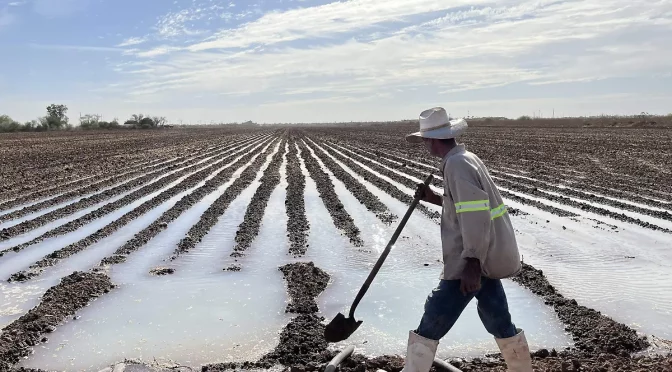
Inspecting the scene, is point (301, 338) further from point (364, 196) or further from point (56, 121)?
point (56, 121)

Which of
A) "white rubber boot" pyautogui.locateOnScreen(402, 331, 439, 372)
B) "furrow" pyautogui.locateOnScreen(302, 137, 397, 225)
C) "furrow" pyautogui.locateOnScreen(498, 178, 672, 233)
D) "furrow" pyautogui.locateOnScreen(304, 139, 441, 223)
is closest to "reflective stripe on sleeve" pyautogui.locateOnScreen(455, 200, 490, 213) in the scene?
"white rubber boot" pyautogui.locateOnScreen(402, 331, 439, 372)

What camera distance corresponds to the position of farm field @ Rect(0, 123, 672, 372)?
4.62 m

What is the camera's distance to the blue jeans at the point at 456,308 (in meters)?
3.24

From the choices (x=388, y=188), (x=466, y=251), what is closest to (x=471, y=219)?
(x=466, y=251)

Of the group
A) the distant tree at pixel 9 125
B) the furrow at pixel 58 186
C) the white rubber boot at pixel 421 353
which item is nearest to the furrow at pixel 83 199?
the furrow at pixel 58 186

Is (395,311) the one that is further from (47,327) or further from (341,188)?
(341,188)

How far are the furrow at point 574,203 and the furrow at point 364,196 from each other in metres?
3.43

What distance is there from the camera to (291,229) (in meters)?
9.21

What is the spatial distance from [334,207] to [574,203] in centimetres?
462

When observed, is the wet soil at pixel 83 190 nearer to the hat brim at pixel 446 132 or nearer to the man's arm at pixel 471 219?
the hat brim at pixel 446 132

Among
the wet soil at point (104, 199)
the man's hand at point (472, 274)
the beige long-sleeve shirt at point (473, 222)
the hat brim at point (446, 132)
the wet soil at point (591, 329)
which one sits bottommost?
the wet soil at point (591, 329)

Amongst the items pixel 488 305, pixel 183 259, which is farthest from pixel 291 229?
pixel 488 305

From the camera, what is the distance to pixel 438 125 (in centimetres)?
328

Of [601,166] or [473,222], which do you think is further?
[601,166]
